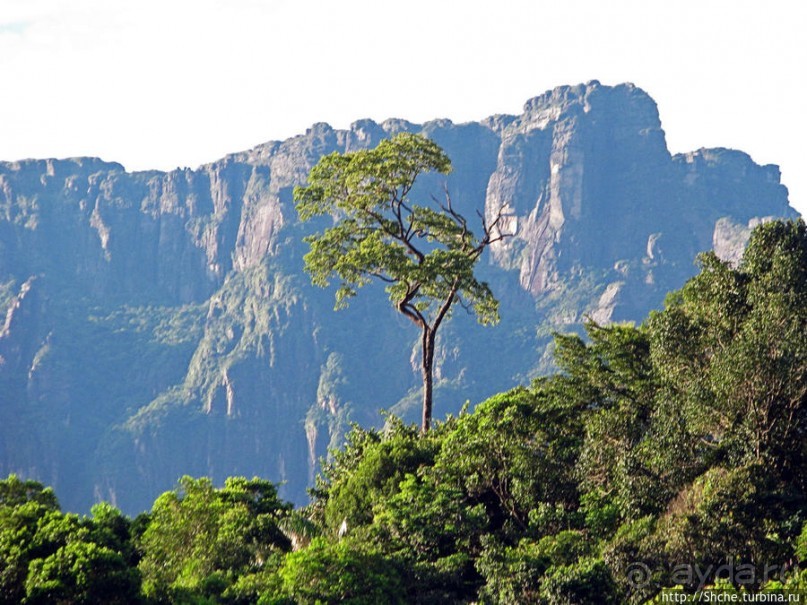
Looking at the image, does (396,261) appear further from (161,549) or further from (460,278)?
(161,549)

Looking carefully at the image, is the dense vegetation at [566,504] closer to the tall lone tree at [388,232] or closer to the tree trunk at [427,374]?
the tree trunk at [427,374]

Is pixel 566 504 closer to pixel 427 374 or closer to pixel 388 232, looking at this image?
pixel 427 374

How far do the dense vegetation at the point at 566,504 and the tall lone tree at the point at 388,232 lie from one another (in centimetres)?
782

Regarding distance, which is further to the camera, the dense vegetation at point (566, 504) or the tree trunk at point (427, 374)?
the tree trunk at point (427, 374)

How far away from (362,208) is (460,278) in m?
6.07

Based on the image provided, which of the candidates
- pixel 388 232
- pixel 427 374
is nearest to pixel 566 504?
pixel 427 374

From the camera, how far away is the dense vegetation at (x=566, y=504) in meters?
34.2

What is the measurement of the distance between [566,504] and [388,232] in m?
17.7

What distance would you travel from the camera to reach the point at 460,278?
51594 mm

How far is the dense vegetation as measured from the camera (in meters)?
34.2

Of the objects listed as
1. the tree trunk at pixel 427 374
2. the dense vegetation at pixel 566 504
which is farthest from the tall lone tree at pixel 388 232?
the dense vegetation at pixel 566 504

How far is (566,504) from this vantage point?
40.8 m

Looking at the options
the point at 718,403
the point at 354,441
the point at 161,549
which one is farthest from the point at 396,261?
the point at 718,403

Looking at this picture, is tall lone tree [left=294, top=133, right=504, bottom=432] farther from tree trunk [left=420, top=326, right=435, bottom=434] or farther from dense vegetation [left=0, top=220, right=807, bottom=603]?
dense vegetation [left=0, top=220, right=807, bottom=603]
